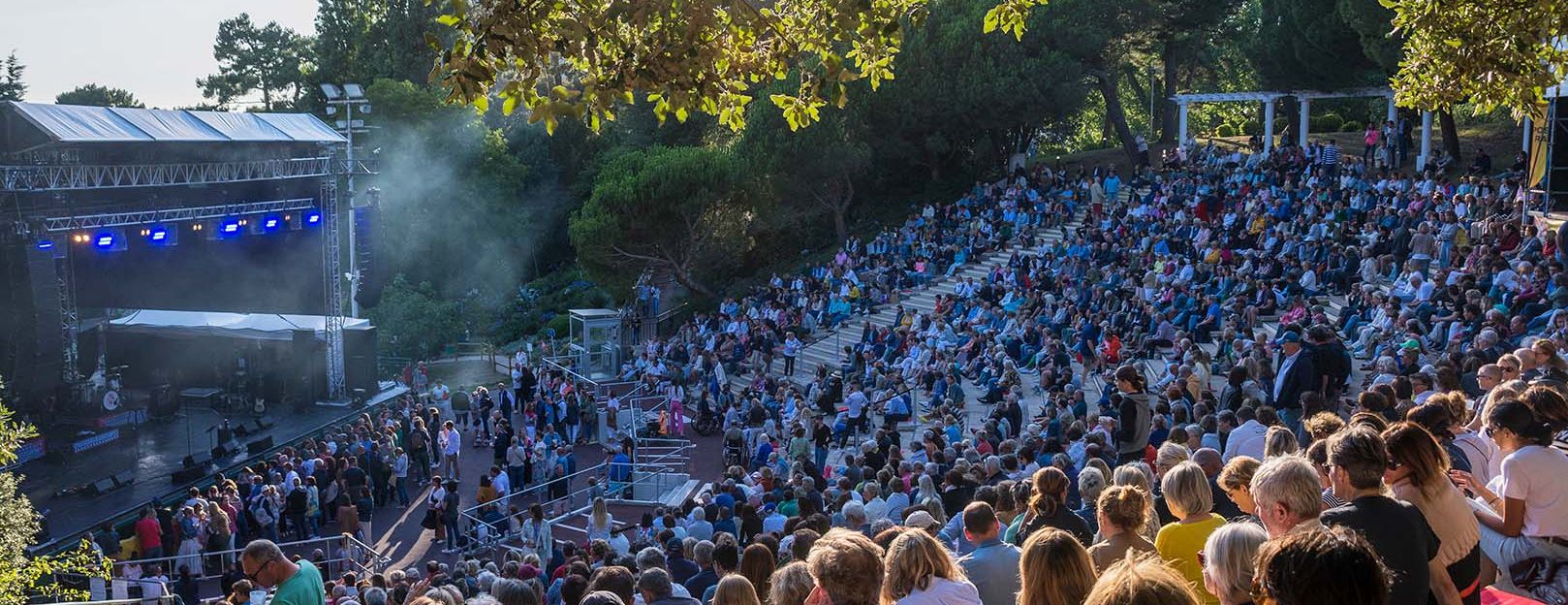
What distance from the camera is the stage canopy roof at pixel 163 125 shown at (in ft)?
55.7

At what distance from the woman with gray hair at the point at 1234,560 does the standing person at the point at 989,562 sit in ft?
5.12

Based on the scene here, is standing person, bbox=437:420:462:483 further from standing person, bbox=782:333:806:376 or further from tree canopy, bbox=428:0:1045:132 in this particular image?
tree canopy, bbox=428:0:1045:132

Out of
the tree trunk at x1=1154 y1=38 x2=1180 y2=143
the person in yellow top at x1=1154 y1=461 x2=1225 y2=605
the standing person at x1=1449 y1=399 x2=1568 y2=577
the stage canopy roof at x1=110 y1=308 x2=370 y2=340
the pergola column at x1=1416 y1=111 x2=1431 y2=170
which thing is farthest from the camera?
the tree trunk at x1=1154 y1=38 x2=1180 y2=143

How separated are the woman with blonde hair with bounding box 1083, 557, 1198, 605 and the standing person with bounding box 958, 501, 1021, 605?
2024 millimetres

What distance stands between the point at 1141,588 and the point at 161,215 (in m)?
19.5

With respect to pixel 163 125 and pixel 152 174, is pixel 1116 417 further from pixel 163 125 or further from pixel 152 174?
pixel 163 125

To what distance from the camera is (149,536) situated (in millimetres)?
13633

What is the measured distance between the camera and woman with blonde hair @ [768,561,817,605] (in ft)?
14.1

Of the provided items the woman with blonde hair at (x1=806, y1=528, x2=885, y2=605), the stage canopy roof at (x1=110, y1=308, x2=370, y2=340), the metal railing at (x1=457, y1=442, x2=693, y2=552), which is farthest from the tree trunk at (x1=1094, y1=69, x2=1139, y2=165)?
the woman with blonde hair at (x1=806, y1=528, x2=885, y2=605)

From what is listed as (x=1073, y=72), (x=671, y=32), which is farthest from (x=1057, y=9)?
(x=671, y=32)

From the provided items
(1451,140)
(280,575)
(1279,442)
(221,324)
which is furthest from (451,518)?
(1451,140)

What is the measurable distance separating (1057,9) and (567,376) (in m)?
16.1

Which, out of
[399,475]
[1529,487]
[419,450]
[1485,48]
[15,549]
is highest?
[1485,48]

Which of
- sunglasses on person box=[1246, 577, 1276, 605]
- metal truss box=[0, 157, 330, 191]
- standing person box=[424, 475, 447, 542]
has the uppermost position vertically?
metal truss box=[0, 157, 330, 191]
